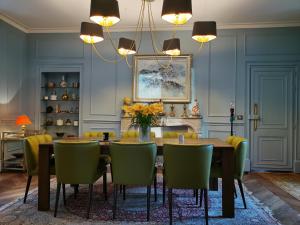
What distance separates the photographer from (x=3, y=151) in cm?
519

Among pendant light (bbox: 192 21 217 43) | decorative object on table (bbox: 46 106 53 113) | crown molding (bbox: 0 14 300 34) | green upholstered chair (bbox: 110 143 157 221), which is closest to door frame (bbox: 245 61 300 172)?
crown molding (bbox: 0 14 300 34)

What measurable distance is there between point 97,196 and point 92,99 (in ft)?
8.66

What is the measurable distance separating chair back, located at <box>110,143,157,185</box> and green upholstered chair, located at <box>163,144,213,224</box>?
0.60 ft

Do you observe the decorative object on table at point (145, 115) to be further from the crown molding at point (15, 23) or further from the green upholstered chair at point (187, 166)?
the crown molding at point (15, 23)

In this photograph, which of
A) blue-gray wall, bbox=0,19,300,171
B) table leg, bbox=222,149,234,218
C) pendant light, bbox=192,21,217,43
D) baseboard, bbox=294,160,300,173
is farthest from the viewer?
blue-gray wall, bbox=0,19,300,171

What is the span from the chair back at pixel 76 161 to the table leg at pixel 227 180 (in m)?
1.37

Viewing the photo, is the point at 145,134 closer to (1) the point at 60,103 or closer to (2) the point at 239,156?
(2) the point at 239,156

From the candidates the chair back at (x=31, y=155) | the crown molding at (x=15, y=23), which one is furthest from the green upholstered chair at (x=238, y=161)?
the crown molding at (x=15, y=23)

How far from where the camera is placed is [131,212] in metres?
3.07

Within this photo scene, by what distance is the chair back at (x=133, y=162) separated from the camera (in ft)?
9.25

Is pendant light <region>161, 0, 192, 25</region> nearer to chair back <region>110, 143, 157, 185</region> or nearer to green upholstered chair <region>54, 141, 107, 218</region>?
chair back <region>110, 143, 157, 185</region>

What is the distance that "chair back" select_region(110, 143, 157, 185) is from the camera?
2.82 metres

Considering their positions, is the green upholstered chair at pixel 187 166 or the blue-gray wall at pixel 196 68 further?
the blue-gray wall at pixel 196 68

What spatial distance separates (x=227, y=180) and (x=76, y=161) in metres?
1.61
